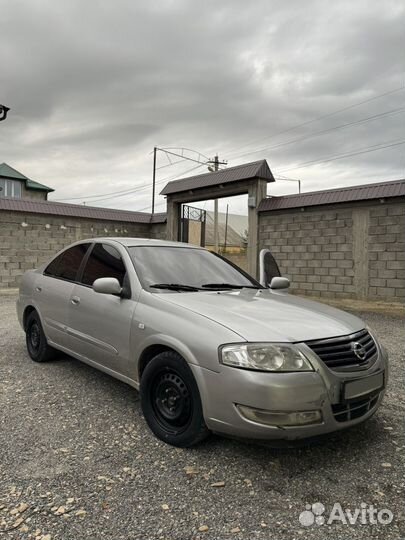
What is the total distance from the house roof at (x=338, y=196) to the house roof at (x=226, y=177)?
2.51ft

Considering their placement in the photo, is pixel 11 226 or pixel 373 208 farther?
pixel 11 226

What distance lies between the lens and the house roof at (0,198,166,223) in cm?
1170

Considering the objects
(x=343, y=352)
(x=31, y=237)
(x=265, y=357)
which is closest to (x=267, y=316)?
(x=265, y=357)

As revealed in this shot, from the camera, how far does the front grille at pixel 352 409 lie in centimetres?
241

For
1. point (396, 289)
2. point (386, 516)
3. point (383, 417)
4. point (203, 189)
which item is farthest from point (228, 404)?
point (203, 189)

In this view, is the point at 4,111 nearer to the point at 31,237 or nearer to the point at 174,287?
the point at 31,237

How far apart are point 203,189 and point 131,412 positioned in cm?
973

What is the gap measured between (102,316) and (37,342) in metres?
1.71

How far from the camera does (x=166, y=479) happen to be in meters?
2.38

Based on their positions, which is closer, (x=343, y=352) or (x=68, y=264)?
(x=343, y=352)

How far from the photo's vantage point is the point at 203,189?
12328 millimetres

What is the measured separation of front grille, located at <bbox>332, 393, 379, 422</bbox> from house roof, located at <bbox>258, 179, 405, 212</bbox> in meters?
7.07

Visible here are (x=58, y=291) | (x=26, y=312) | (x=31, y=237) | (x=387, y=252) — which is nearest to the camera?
(x=58, y=291)

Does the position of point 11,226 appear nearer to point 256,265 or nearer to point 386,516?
point 256,265
